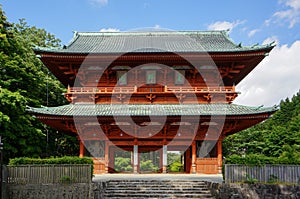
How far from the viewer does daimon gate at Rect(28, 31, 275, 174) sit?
73.6 feet

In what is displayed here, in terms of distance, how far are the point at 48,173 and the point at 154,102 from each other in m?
10.1

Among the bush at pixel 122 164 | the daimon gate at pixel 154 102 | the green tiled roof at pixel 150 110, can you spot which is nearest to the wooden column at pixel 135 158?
the daimon gate at pixel 154 102

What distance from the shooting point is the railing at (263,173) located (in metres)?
16.6

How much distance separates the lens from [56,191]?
16.5 metres

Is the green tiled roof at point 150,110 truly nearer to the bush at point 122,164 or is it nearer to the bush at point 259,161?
the bush at point 259,161

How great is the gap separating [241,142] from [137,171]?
38.7m

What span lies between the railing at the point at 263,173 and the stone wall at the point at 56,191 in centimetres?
697

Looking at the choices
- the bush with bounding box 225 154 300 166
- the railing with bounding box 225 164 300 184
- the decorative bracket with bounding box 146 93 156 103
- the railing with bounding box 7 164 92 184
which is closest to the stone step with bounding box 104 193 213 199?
the railing with bounding box 7 164 92 184

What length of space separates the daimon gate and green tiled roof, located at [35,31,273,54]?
0.62 metres

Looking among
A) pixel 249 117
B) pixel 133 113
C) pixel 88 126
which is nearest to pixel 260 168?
pixel 249 117

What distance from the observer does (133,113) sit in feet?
72.7

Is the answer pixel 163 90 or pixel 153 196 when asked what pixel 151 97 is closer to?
pixel 163 90

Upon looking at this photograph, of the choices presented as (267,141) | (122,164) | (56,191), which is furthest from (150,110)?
(122,164)

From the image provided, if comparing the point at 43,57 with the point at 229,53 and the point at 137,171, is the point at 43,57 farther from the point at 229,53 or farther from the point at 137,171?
the point at 229,53
